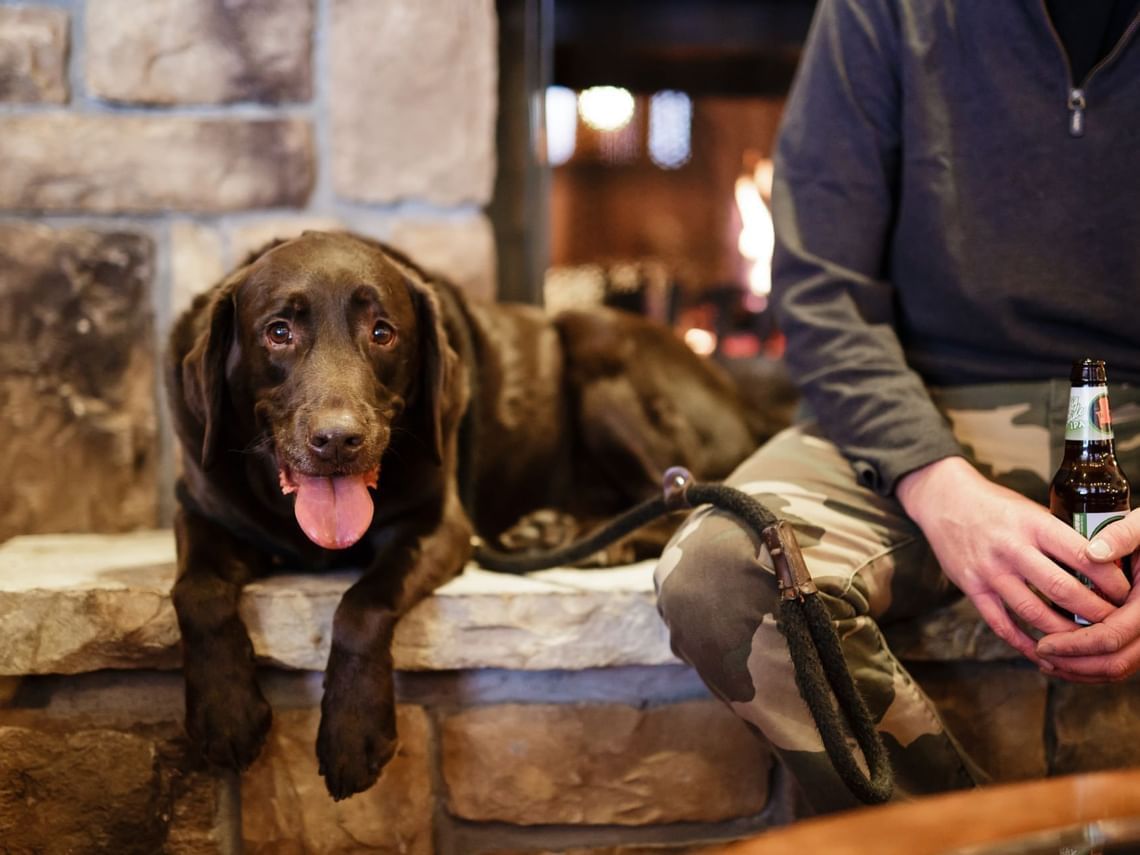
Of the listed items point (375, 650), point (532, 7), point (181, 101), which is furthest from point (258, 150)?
point (375, 650)

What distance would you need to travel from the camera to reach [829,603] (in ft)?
4.50

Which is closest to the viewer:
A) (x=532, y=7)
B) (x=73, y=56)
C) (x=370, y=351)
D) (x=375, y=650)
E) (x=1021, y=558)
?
(x=1021, y=558)

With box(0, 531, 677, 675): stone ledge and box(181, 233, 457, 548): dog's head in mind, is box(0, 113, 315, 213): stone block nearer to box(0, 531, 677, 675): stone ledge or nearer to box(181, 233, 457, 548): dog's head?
box(181, 233, 457, 548): dog's head

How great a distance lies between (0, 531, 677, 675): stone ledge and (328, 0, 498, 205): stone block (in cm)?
87

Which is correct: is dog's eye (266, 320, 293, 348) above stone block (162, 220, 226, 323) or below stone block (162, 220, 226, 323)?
below

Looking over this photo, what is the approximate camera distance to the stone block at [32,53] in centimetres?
208

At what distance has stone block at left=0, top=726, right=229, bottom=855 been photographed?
162cm

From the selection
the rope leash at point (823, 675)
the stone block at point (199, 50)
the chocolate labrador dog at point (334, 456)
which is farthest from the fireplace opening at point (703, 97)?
the rope leash at point (823, 675)

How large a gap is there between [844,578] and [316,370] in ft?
2.51

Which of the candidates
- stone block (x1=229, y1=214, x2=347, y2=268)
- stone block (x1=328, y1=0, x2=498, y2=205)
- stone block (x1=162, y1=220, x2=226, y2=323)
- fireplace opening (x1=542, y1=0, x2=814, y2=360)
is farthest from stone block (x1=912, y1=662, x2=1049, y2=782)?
stone block (x1=162, y1=220, x2=226, y2=323)

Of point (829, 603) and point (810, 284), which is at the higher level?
point (810, 284)

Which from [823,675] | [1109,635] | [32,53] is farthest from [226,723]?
[32,53]

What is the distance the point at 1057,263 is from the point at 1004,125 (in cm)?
21

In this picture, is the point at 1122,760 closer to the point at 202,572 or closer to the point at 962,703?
the point at 962,703
